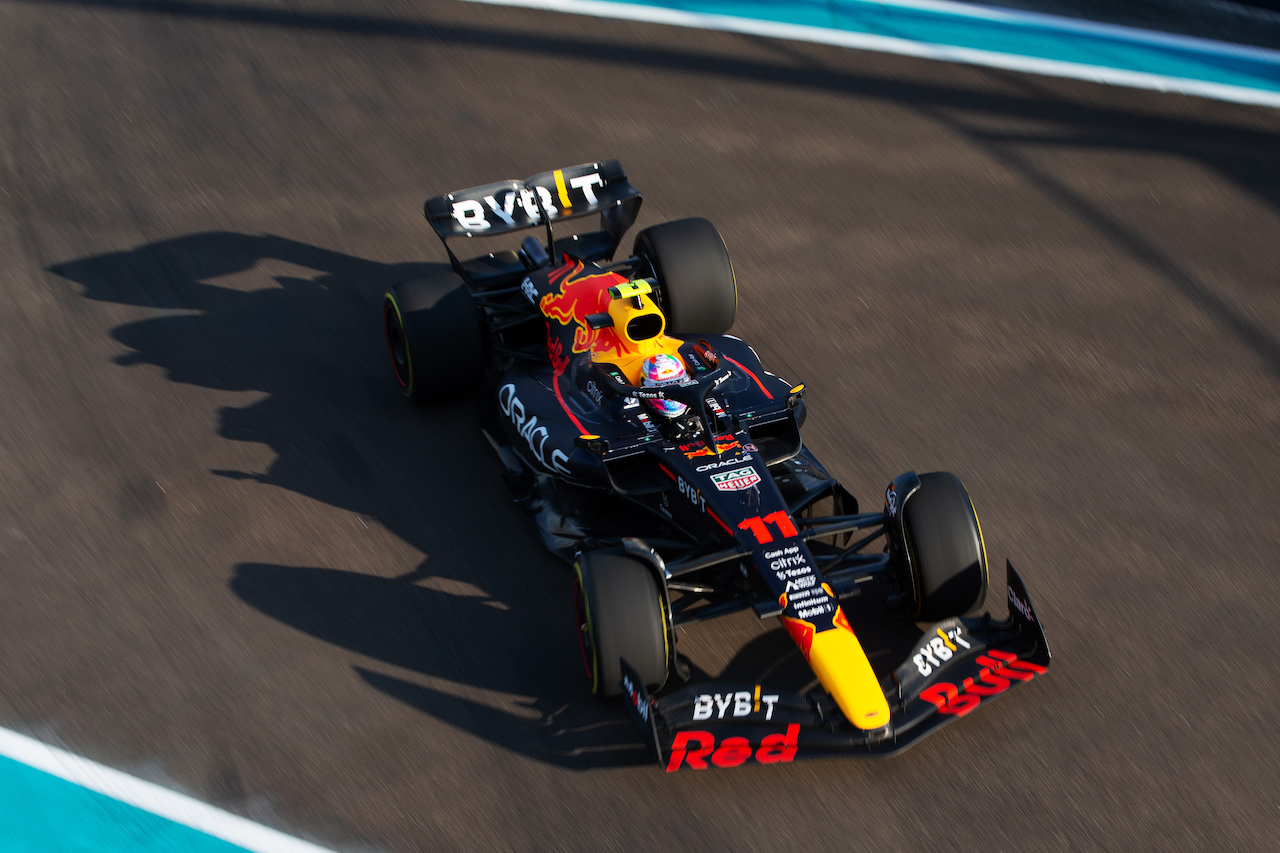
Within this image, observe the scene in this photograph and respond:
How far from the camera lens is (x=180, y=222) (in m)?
11.2

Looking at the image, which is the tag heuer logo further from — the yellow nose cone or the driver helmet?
the yellow nose cone

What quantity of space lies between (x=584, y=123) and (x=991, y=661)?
8085 millimetres

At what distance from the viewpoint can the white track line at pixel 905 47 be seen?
13.7m

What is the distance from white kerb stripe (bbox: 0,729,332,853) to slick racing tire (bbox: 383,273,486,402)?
3252 millimetres

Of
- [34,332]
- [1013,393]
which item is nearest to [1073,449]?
[1013,393]

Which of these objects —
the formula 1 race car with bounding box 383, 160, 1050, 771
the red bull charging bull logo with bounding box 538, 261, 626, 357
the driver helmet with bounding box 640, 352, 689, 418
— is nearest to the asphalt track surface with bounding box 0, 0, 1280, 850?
the formula 1 race car with bounding box 383, 160, 1050, 771

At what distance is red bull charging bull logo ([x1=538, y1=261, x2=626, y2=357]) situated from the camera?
7.95 meters

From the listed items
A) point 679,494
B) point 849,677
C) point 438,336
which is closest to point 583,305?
point 438,336

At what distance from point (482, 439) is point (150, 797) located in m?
3.28

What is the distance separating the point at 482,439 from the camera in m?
8.70

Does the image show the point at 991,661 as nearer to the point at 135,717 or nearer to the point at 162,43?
the point at 135,717

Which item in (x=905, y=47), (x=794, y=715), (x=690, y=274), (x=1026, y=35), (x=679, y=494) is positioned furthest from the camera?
(x=1026, y=35)

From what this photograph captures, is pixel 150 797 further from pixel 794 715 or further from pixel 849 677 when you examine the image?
pixel 849 677

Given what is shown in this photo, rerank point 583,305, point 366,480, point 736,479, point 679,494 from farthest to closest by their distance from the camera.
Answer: point 366,480 → point 583,305 → point 679,494 → point 736,479
